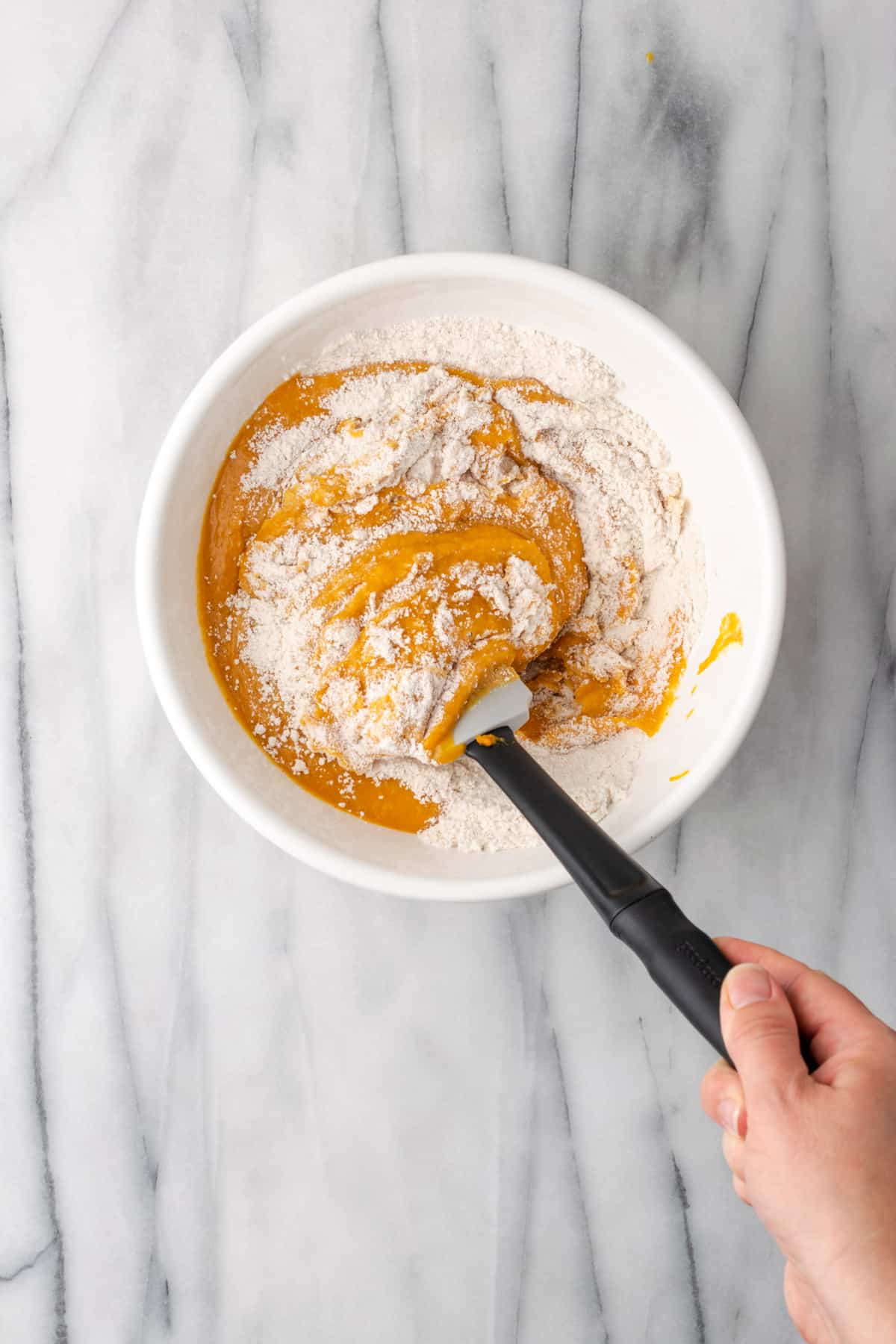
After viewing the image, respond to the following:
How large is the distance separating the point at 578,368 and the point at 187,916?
79 cm

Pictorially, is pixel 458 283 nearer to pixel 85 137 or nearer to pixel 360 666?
pixel 360 666

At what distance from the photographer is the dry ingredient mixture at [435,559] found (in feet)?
3.35

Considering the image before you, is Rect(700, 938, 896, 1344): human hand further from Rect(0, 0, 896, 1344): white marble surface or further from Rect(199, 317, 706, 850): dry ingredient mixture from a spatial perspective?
Rect(0, 0, 896, 1344): white marble surface

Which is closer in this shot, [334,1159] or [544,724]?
[544,724]

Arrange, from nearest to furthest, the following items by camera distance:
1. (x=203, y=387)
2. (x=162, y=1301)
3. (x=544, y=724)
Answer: (x=203, y=387)
(x=544, y=724)
(x=162, y=1301)

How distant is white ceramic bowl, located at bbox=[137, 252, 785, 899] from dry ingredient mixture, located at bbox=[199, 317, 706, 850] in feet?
0.07

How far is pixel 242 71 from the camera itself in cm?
116

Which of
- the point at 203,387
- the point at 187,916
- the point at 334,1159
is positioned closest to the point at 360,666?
the point at 203,387

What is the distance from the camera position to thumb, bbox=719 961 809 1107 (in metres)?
0.72

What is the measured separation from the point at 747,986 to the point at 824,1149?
119 mm

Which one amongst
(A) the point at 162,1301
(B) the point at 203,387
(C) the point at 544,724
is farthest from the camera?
(A) the point at 162,1301

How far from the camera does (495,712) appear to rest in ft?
3.28

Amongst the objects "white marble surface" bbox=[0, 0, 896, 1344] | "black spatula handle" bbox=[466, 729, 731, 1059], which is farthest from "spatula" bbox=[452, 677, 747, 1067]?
"white marble surface" bbox=[0, 0, 896, 1344]

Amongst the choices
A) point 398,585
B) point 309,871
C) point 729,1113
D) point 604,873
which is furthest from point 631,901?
point 309,871
